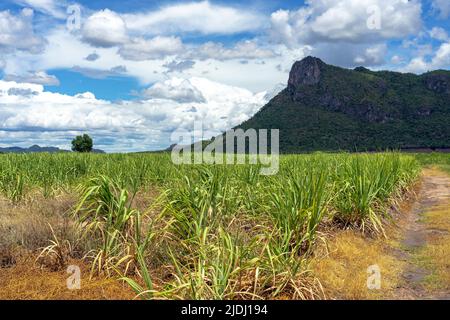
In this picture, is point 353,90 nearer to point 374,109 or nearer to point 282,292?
point 374,109

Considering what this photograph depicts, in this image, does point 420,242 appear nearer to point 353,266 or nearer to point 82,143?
point 353,266

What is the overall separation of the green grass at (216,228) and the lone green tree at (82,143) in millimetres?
70423

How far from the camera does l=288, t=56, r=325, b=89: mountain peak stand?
159m

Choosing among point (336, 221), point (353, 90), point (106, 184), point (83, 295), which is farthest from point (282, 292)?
point (353, 90)

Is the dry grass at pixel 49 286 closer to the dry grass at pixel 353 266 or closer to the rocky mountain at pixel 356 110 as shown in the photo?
the dry grass at pixel 353 266

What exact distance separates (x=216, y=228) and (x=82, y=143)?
76487 millimetres

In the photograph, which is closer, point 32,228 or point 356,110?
point 32,228

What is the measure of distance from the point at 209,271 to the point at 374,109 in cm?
13313

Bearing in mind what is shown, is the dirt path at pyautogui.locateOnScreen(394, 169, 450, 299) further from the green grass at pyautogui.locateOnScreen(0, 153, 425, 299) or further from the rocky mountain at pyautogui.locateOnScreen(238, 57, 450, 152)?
the rocky mountain at pyautogui.locateOnScreen(238, 57, 450, 152)

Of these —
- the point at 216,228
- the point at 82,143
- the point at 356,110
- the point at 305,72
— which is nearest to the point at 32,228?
the point at 216,228

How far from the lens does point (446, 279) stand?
577 cm

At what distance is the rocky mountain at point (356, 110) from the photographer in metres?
102

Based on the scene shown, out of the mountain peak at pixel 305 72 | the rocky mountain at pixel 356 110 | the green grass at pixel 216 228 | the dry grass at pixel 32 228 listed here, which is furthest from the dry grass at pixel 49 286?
the mountain peak at pixel 305 72

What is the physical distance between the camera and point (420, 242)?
8.15 metres
